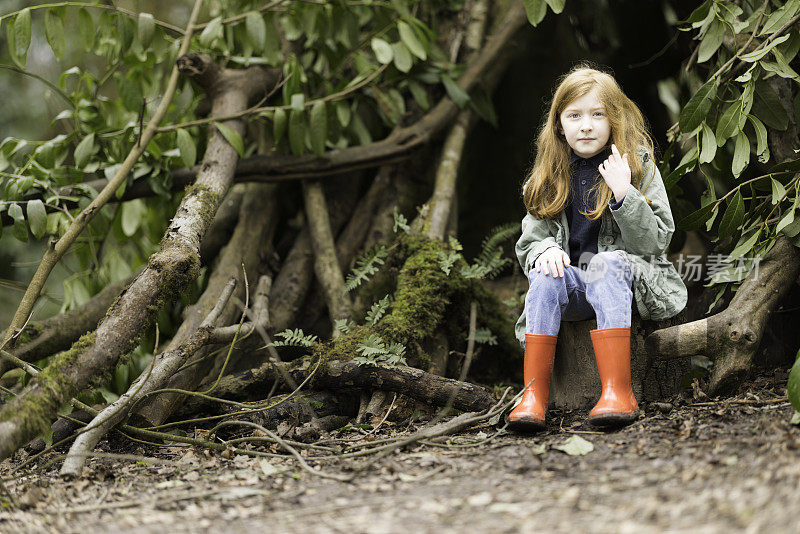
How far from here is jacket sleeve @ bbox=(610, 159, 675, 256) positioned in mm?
2598

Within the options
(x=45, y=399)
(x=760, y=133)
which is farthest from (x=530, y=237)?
(x=45, y=399)

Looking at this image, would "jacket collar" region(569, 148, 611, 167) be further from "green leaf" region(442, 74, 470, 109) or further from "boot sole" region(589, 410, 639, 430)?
"green leaf" region(442, 74, 470, 109)

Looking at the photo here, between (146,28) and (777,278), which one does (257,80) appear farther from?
(777,278)

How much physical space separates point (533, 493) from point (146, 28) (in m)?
2.90

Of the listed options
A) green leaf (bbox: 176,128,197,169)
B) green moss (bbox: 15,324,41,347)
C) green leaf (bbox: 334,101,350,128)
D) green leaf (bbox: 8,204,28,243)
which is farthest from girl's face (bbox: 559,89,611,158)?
green moss (bbox: 15,324,41,347)

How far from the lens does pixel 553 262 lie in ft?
8.71

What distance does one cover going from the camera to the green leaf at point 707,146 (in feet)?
9.34

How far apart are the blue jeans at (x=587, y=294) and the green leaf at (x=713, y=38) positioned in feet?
3.28

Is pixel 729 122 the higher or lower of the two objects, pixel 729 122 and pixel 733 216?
the higher

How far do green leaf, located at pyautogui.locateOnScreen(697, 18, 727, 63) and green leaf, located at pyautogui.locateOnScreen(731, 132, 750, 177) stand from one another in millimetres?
370

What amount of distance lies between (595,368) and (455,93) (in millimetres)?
2083

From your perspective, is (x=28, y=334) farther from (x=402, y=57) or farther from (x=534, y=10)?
(x=534, y=10)

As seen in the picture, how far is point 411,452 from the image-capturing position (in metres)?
2.44

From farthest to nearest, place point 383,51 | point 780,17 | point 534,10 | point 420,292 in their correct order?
point 383,51 → point 420,292 → point 534,10 → point 780,17
